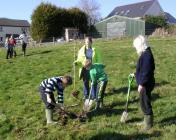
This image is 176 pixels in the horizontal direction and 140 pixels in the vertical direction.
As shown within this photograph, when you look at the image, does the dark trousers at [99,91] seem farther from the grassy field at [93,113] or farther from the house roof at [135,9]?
the house roof at [135,9]

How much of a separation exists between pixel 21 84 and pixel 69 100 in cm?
446

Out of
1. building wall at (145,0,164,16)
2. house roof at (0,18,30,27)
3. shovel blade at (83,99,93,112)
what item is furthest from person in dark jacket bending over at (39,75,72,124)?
house roof at (0,18,30,27)

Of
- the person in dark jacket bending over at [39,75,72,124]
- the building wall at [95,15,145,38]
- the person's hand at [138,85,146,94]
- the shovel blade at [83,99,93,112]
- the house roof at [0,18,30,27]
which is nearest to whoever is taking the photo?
the person's hand at [138,85,146,94]

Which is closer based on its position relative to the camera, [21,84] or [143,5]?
[21,84]

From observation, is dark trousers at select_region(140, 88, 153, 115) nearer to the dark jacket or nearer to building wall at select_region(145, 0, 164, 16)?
the dark jacket

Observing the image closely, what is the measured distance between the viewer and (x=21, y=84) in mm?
17953

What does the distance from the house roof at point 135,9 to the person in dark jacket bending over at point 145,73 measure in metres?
75.7

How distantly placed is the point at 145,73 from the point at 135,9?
82.3 m

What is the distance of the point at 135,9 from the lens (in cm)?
9100

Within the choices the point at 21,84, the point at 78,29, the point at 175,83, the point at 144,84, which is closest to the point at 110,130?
the point at 144,84

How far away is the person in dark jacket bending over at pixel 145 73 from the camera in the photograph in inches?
394

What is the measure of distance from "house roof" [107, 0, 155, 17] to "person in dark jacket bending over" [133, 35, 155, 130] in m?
75.7

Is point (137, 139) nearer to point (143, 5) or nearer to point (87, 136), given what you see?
point (87, 136)

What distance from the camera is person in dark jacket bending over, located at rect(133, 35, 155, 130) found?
10.0 m
